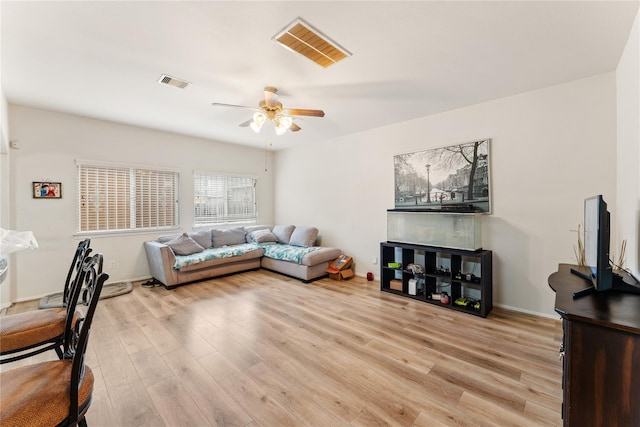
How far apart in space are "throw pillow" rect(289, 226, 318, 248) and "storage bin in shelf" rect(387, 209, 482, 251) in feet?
5.54

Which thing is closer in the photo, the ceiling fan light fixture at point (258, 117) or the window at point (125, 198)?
the ceiling fan light fixture at point (258, 117)

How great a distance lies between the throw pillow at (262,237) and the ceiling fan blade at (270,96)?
322cm

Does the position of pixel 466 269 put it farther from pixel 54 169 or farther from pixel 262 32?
pixel 54 169

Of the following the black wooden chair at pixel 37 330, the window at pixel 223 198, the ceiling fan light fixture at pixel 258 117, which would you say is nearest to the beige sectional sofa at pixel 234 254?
the window at pixel 223 198

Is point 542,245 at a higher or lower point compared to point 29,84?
lower

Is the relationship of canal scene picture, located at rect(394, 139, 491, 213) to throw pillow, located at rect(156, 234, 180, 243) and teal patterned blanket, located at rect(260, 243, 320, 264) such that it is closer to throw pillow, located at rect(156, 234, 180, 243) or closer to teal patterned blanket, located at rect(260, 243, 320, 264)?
teal patterned blanket, located at rect(260, 243, 320, 264)

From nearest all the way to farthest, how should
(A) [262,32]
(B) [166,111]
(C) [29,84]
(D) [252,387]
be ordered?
(D) [252,387] < (A) [262,32] < (C) [29,84] < (B) [166,111]

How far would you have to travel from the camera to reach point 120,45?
2238 millimetres

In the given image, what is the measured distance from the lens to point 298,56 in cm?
240

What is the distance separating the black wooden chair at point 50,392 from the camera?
1002 mm

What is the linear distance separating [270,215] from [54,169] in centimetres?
396

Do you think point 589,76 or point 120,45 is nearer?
point 120,45

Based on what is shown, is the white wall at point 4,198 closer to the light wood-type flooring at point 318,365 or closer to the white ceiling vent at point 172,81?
the light wood-type flooring at point 318,365

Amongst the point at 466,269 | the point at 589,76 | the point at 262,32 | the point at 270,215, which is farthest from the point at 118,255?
the point at 589,76
